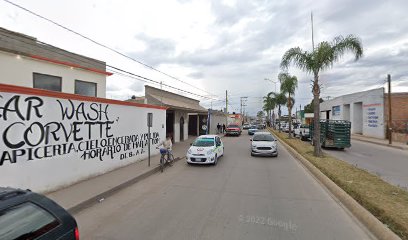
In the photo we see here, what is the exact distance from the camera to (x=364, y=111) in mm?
35750

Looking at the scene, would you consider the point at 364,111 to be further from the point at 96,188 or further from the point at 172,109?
the point at 96,188

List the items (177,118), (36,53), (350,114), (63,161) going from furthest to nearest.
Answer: (350,114)
(177,118)
(36,53)
(63,161)

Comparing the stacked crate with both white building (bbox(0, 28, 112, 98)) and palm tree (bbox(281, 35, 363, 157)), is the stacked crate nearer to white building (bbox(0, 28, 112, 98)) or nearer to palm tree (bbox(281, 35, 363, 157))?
palm tree (bbox(281, 35, 363, 157))

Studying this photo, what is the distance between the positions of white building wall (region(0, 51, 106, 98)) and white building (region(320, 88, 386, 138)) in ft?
112

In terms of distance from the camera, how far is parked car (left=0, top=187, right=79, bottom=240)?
2506 mm

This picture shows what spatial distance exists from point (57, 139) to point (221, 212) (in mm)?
5645

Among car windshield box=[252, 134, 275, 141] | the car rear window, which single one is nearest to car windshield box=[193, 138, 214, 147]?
car windshield box=[252, 134, 275, 141]

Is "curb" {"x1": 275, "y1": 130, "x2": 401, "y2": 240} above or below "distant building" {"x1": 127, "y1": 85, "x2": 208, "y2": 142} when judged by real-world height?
below

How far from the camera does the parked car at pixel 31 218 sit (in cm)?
251

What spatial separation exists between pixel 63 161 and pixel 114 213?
322cm

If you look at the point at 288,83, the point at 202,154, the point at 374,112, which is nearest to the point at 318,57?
the point at 202,154

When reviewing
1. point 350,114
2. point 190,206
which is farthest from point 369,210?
point 350,114

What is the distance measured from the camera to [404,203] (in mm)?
6312

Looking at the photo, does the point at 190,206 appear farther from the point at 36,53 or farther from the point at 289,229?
the point at 36,53
